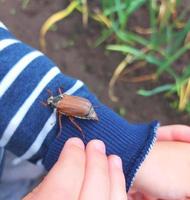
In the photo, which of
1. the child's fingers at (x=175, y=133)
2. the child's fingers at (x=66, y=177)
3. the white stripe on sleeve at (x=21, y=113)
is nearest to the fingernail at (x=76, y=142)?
the child's fingers at (x=66, y=177)

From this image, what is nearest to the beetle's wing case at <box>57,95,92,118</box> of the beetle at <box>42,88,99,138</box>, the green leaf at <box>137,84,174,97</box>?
the beetle at <box>42,88,99,138</box>

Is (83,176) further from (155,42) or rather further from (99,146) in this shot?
(155,42)

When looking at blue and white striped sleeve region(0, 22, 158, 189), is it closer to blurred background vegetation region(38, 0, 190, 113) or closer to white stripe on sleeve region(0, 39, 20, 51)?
white stripe on sleeve region(0, 39, 20, 51)

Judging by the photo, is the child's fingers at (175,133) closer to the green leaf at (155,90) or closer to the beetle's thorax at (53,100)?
the beetle's thorax at (53,100)

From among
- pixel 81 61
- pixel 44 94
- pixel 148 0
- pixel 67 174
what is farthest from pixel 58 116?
pixel 148 0

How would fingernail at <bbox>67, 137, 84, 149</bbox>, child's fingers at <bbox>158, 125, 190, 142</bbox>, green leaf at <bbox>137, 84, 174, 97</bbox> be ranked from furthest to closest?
green leaf at <bbox>137, 84, 174, 97</bbox> → child's fingers at <bbox>158, 125, 190, 142</bbox> → fingernail at <bbox>67, 137, 84, 149</bbox>

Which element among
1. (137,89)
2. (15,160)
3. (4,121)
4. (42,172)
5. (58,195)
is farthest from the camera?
(137,89)

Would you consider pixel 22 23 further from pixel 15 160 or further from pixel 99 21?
pixel 15 160
